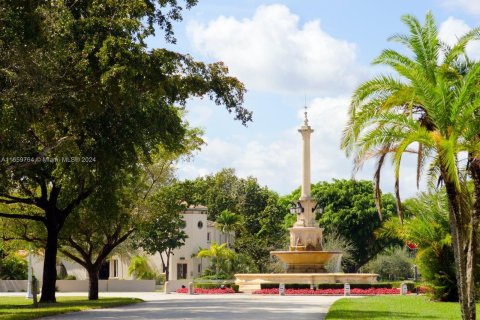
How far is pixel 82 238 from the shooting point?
40562 millimetres

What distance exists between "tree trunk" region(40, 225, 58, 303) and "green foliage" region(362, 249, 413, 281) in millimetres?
44495

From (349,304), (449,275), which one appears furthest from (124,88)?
(449,275)

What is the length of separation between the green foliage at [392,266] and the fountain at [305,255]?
82.8 feet

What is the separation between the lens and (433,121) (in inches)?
735

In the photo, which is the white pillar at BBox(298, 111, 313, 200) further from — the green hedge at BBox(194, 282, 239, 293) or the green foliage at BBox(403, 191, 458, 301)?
the green foliage at BBox(403, 191, 458, 301)

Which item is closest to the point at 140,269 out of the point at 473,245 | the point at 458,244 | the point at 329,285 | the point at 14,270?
the point at 14,270

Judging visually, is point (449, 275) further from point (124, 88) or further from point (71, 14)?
point (71, 14)

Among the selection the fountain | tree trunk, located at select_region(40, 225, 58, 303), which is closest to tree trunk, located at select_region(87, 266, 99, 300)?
tree trunk, located at select_region(40, 225, 58, 303)

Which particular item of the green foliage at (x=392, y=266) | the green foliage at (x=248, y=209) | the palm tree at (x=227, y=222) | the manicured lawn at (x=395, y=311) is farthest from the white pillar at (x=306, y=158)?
the palm tree at (x=227, y=222)

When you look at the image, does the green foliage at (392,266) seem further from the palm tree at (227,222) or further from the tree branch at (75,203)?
the tree branch at (75,203)

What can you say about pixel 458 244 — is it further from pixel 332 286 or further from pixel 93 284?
pixel 332 286

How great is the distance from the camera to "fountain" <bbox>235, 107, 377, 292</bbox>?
155 ft

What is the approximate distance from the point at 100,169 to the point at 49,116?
14.8 ft

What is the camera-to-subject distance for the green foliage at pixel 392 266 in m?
74.6
